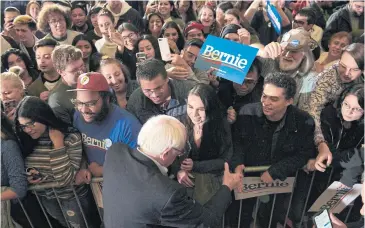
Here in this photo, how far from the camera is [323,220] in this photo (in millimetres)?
2477

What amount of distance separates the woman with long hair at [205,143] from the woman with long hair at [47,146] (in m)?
0.83

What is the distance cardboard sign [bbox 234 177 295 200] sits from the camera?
2.99 metres

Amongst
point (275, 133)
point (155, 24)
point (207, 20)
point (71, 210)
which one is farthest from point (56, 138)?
point (207, 20)

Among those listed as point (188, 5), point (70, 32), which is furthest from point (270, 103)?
point (188, 5)

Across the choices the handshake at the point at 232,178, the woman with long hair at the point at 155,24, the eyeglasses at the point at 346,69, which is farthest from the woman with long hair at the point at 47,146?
the woman with long hair at the point at 155,24

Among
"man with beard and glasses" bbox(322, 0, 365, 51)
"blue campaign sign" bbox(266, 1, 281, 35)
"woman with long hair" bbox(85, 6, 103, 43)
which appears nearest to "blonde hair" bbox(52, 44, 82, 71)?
"woman with long hair" bbox(85, 6, 103, 43)

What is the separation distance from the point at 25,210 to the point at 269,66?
2.57 metres

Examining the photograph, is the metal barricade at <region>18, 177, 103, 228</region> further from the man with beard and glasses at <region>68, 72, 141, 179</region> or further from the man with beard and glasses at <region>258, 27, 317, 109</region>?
the man with beard and glasses at <region>258, 27, 317, 109</region>

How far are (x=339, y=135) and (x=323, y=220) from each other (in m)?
0.92

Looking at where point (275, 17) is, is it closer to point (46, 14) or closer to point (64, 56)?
point (64, 56)

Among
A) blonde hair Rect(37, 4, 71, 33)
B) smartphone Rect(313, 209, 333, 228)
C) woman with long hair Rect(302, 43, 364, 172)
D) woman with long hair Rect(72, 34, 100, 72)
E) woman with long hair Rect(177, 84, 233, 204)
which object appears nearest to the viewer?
smartphone Rect(313, 209, 333, 228)

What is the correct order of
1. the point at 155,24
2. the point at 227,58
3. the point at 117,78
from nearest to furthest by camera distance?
the point at 227,58
the point at 117,78
the point at 155,24

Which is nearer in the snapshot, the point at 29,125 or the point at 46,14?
the point at 29,125

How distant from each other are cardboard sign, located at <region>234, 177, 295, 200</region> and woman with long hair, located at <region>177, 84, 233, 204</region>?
0.23m
